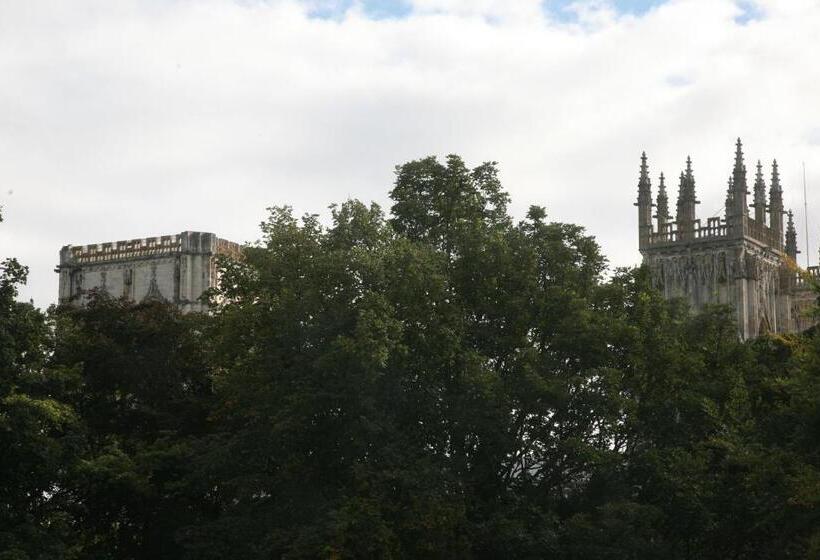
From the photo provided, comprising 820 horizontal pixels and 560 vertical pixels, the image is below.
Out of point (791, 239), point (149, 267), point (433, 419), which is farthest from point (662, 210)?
point (433, 419)

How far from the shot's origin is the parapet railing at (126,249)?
206ft

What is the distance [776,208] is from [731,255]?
532 centimetres

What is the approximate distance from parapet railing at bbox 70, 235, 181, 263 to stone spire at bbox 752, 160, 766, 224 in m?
25.8

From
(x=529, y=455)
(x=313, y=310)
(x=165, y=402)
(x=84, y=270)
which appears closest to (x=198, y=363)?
(x=165, y=402)

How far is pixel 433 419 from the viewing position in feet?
106

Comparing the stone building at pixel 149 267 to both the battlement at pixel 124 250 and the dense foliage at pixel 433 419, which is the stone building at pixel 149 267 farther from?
the dense foliage at pixel 433 419

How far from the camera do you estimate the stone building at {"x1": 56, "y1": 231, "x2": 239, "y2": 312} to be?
61594 mm

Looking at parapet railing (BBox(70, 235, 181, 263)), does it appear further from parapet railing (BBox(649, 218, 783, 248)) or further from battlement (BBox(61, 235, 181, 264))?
parapet railing (BBox(649, 218, 783, 248))

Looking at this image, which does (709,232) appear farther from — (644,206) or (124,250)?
(124,250)

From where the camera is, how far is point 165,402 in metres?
37.2

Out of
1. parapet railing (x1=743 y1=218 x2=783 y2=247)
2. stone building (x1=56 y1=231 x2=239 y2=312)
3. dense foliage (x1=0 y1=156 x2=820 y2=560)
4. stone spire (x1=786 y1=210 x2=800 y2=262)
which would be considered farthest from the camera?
stone spire (x1=786 y1=210 x2=800 y2=262)

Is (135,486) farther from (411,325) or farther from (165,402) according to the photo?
A: (411,325)

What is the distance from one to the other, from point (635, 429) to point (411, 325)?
19.4 feet

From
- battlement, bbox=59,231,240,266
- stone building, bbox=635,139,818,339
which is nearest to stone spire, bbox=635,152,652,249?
stone building, bbox=635,139,818,339
